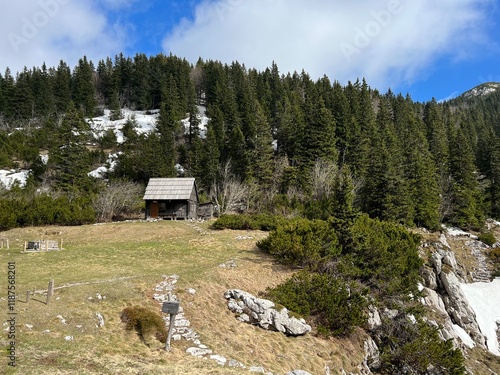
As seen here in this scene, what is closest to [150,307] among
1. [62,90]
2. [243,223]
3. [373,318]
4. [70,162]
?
[373,318]

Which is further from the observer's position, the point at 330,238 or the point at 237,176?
the point at 237,176

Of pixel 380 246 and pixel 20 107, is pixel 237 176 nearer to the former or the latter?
pixel 380 246

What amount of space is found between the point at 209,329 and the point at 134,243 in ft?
49.3

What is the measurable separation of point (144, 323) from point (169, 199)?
2765 cm

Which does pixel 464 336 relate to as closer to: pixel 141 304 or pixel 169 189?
pixel 141 304

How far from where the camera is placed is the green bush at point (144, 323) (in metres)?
11.9

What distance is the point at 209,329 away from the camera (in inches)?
512

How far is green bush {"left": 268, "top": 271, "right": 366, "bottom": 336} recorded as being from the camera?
1520cm

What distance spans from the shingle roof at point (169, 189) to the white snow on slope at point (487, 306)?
29.8 meters

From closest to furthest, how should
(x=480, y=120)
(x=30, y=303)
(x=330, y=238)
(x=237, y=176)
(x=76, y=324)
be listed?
(x=76, y=324) → (x=30, y=303) → (x=330, y=238) → (x=237, y=176) → (x=480, y=120)

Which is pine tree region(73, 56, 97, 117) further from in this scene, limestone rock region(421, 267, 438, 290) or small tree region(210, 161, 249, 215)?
limestone rock region(421, 267, 438, 290)

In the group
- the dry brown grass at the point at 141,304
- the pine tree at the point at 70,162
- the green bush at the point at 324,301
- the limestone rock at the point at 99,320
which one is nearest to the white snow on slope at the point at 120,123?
the pine tree at the point at 70,162

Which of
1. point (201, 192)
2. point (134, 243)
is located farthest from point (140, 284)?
point (201, 192)

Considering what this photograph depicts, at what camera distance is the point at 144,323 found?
476 inches
